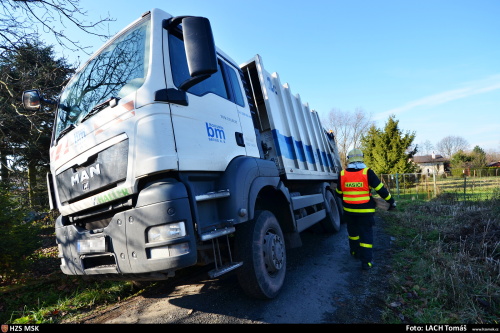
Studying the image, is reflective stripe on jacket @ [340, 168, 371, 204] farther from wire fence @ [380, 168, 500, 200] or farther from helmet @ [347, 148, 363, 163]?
wire fence @ [380, 168, 500, 200]

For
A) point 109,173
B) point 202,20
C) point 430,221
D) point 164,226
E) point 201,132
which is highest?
point 202,20

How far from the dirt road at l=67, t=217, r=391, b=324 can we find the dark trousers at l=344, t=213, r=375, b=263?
220 millimetres

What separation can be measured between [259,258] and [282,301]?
1.95 feet

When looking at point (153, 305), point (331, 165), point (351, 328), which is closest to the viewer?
point (351, 328)

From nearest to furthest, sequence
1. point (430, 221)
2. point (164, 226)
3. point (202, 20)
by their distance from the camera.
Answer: point (164, 226), point (202, 20), point (430, 221)

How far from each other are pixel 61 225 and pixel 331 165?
6059 millimetres

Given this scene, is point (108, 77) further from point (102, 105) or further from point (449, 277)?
point (449, 277)

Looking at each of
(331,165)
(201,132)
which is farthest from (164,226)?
(331,165)

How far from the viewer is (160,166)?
207 centimetres

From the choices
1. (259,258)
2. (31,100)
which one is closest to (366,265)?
(259,258)

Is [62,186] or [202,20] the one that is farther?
[62,186]

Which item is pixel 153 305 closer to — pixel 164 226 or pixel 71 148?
pixel 164 226

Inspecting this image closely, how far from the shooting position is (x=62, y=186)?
2777mm

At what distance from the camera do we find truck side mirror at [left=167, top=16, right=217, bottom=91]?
211cm
